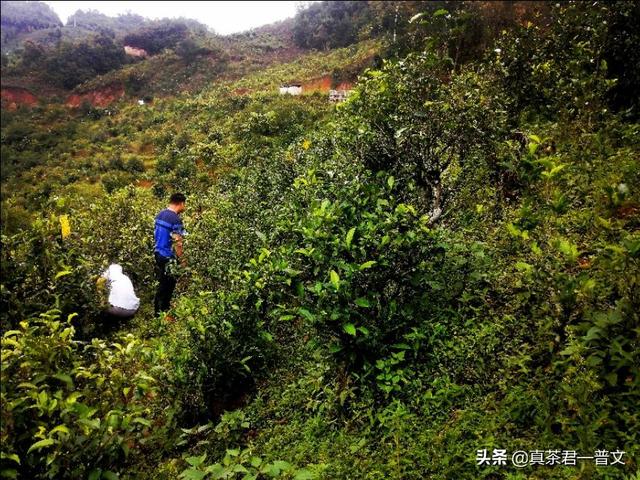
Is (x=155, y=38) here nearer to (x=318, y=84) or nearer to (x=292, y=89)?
(x=292, y=89)

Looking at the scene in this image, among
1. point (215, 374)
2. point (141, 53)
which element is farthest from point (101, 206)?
point (141, 53)

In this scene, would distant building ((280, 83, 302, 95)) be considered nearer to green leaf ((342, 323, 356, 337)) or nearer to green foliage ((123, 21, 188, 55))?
green leaf ((342, 323, 356, 337))

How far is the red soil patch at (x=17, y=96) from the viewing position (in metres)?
38.7

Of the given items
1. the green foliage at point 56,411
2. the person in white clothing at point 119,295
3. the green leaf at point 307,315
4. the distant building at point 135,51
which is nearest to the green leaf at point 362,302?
the green leaf at point 307,315

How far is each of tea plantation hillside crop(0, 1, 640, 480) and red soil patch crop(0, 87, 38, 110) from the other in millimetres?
40768

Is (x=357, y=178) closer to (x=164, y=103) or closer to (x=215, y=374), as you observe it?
(x=215, y=374)

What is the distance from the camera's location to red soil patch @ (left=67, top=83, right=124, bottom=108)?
39.0 meters

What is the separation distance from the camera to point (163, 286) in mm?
5652

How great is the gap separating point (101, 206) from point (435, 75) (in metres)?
6.05

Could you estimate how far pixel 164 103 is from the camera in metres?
33.0

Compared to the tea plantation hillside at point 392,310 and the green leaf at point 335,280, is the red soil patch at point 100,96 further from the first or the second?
the green leaf at point 335,280

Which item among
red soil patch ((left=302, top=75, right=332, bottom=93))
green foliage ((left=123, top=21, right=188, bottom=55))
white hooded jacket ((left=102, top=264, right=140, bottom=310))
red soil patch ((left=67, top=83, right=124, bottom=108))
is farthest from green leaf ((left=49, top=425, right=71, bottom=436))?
green foliage ((left=123, top=21, right=188, bottom=55))

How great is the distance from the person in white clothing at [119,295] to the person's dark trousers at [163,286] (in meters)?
0.27

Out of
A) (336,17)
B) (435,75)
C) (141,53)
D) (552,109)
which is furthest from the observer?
(141,53)
